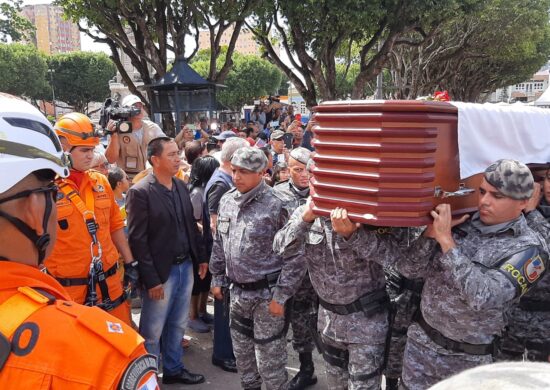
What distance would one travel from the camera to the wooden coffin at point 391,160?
197 centimetres

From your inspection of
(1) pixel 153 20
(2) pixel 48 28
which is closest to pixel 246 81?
(1) pixel 153 20

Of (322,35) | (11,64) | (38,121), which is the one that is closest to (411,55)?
(322,35)

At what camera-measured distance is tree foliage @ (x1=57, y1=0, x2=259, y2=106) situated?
1121cm

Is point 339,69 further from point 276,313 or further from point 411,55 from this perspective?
point 276,313

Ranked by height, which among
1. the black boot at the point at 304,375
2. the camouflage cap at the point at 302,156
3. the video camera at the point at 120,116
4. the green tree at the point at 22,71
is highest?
the green tree at the point at 22,71

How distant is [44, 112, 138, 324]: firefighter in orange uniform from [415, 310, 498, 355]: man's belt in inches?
78.6

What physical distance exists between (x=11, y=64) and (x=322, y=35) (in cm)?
3124

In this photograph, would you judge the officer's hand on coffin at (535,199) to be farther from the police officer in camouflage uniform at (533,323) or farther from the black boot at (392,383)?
the black boot at (392,383)

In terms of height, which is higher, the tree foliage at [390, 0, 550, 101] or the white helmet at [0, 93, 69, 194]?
the tree foliage at [390, 0, 550, 101]

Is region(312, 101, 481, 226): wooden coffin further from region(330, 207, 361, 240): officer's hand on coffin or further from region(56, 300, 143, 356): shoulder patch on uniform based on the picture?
region(56, 300, 143, 356): shoulder patch on uniform

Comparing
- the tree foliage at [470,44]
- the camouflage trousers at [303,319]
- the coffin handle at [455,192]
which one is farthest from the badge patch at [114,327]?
the tree foliage at [470,44]

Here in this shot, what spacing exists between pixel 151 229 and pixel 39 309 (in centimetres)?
239

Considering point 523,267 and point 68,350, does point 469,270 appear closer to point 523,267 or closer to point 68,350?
point 523,267

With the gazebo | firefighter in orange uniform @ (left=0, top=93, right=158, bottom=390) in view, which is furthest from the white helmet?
the gazebo
